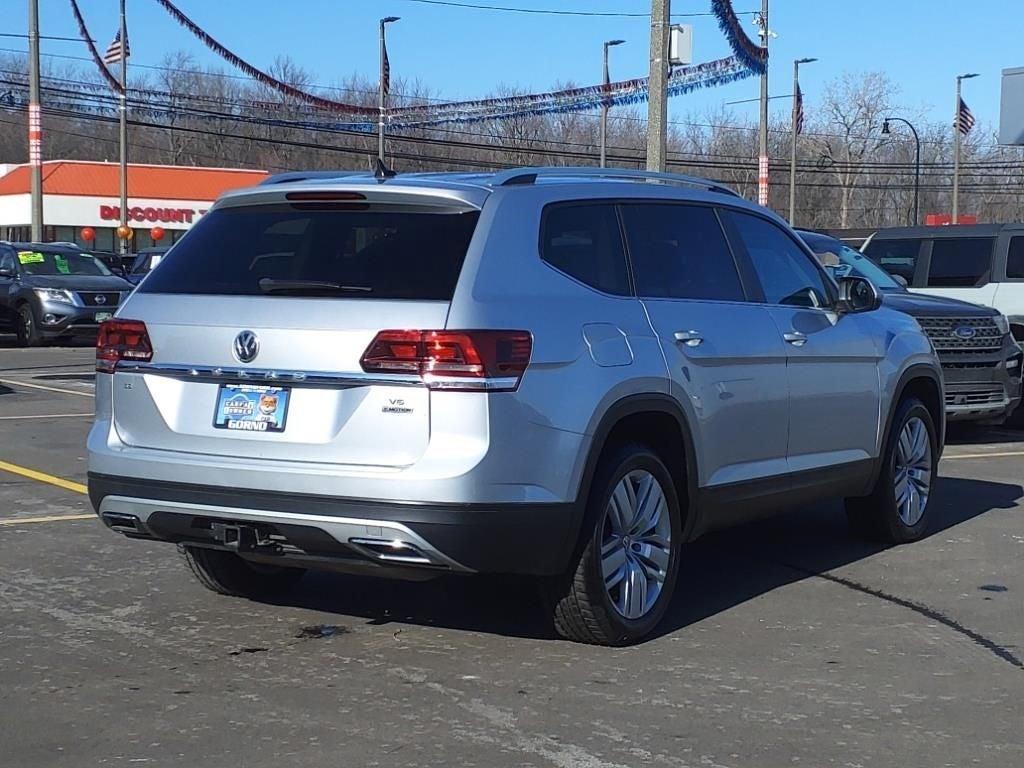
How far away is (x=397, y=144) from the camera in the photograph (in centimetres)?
6003

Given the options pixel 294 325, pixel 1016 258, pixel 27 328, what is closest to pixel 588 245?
pixel 294 325

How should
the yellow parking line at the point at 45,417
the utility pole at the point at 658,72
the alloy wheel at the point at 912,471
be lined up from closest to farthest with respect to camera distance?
the alloy wheel at the point at 912,471 → the yellow parking line at the point at 45,417 → the utility pole at the point at 658,72

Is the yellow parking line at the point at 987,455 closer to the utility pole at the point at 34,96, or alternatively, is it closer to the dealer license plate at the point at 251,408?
the dealer license plate at the point at 251,408

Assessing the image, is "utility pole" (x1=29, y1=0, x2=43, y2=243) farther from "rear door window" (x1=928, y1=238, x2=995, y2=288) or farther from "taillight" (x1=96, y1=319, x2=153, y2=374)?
"taillight" (x1=96, y1=319, x2=153, y2=374)

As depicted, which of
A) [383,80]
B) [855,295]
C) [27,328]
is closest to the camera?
[855,295]

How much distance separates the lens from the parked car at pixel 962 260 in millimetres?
14562

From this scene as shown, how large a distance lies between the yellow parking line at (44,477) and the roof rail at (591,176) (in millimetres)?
4524

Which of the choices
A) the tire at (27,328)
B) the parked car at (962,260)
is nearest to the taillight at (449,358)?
the parked car at (962,260)

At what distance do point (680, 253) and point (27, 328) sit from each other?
746 inches

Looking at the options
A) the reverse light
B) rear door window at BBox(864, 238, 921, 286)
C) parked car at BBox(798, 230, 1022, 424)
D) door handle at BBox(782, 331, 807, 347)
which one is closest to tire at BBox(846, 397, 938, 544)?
door handle at BBox(782, 331, 807, 347)

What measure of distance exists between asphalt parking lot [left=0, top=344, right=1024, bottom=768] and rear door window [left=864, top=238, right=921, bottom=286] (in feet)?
24.8

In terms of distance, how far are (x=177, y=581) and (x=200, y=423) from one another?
1.69m

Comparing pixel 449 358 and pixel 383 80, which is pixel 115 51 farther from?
pixel 449 358

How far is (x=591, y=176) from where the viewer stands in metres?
6.17
